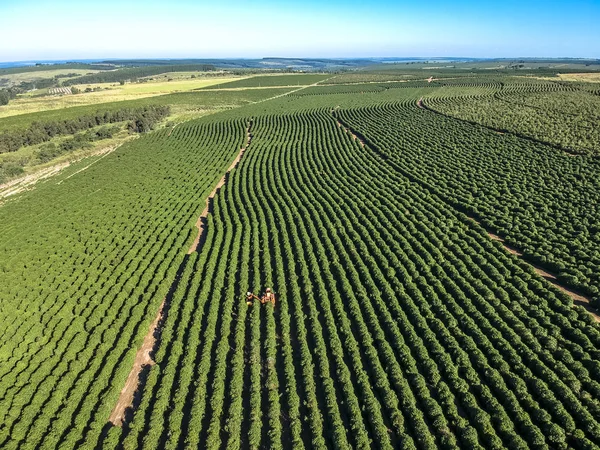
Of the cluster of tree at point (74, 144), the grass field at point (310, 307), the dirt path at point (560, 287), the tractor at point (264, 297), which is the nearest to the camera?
the grass field at point (310, 307)

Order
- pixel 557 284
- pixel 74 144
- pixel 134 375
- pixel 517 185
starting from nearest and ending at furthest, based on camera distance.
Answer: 1. pixel 134 375
2. pixel 557 284
3. pixel 517 185
4. pixel 74 144

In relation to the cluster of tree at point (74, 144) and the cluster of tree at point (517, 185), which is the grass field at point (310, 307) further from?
the cluster of tree at point (74, 144)

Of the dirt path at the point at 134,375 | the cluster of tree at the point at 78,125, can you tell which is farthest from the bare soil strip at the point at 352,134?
the dirt path at the point at 134,375

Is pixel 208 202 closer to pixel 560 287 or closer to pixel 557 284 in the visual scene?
pixel 557 284

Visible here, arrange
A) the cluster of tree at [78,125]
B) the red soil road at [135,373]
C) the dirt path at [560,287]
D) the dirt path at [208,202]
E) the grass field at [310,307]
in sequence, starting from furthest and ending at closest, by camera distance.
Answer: the cluster of tree at [78,125], the dirt path at [208,202], the dirt path at [560,287], the red soil road at [135,373], the grass field at [310,307]

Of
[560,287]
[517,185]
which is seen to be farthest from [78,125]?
[560,287]

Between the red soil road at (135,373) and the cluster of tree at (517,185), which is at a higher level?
the cluster of tree at (517,185)
